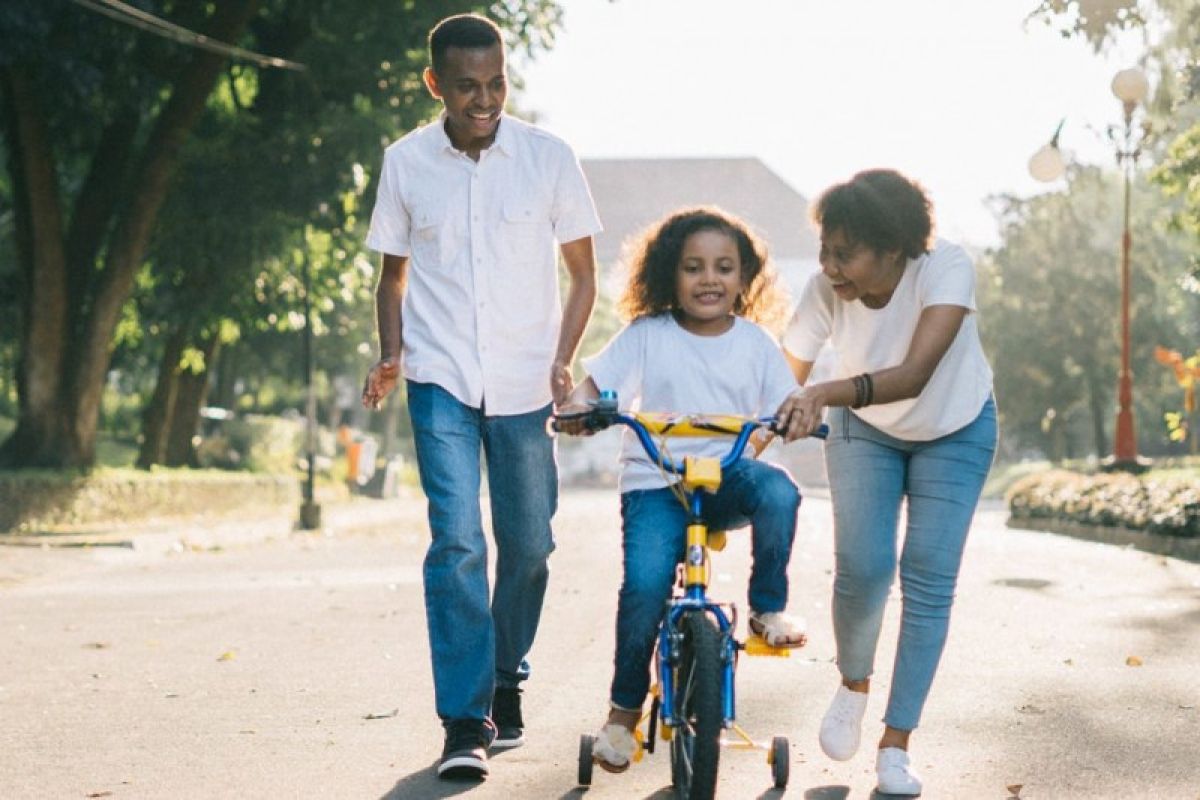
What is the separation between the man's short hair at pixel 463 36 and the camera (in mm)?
5816

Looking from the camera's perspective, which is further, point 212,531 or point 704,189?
point 704,189

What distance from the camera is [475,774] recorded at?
5.71m

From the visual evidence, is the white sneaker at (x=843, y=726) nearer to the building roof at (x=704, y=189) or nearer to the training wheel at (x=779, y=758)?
the training wheel at (x=779, y=758)

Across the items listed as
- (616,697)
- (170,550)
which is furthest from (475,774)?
(170,550)

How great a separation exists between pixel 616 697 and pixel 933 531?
3.44ft

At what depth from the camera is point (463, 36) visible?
582 centimetres

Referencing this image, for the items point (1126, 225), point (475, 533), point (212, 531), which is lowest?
point (212, 531)

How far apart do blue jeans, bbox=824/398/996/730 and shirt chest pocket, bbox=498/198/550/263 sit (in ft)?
3.54

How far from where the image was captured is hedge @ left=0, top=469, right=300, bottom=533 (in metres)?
21.1

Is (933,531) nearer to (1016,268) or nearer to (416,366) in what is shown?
(416,366)

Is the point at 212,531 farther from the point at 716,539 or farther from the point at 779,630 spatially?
the point at 779,630

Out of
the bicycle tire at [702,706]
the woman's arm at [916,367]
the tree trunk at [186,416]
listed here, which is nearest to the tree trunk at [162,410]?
the tree trunk at [186,416]

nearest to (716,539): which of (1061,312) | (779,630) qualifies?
(779,630)

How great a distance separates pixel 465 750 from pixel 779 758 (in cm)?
90
